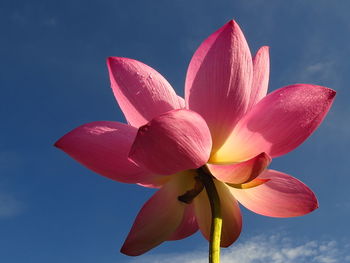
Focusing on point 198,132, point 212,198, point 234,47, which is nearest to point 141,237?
point 212,198

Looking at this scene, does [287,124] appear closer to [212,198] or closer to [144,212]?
[212,198]

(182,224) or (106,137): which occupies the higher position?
(106,137)

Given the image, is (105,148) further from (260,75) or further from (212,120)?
(260,75)

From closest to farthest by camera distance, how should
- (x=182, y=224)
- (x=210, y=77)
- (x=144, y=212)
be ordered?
(x=210, y=77)
(x=144, y=212)
(x=182, y=224)

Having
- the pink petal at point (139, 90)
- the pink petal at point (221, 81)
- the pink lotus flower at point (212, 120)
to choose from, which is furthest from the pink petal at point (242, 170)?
the pink petal at point (139, 90)

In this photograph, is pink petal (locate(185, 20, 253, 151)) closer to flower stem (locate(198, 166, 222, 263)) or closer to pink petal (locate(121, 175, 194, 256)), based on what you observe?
flower stem (locate(198, 166, 222, 263))

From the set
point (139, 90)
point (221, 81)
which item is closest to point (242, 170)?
point (221, 81)

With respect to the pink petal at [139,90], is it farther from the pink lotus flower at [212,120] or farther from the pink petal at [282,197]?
the pink petal at [282,197]

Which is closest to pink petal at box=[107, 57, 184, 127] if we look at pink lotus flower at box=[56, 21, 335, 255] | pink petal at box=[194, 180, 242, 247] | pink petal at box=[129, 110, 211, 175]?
pink lotus flower at box=[56, 21, 335, 255]
